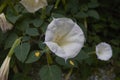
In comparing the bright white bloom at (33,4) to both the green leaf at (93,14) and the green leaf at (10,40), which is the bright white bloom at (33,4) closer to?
the green leaf at (10,40)

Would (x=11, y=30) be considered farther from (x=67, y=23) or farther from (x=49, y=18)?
(x=67, y=23)

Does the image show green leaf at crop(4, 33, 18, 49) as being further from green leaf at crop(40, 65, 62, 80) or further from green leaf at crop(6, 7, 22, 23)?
green leaf at crop(40, 65, 62, 80)

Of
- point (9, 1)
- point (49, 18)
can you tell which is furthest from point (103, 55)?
point (9, 1)

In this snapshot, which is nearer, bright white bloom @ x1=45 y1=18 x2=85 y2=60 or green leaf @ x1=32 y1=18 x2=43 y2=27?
bright white bloom @ x1=45 y1=18 x2=85 y2=60

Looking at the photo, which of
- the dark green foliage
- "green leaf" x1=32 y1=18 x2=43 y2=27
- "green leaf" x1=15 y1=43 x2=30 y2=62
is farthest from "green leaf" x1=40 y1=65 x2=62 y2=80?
"green leaf" x1=32 y1=18 x2=43 y2=27

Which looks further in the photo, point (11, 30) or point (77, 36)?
point (11, 30)

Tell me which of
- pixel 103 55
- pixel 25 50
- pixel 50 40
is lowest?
pixel 103 55
